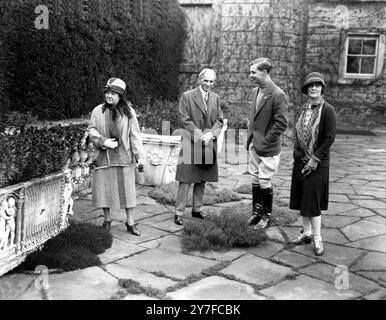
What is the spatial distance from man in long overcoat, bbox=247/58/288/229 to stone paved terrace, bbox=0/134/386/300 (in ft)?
1.01

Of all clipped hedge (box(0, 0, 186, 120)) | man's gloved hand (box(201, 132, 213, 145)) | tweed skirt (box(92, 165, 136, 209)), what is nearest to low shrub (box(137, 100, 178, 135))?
clipped hedge (box(0, 0, 186, 120))

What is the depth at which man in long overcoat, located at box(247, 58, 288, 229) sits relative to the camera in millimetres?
5336

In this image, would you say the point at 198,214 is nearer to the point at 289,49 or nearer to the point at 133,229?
the point at 133,229

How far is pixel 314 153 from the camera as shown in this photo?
4.73m

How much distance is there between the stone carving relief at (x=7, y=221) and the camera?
12.6 ft

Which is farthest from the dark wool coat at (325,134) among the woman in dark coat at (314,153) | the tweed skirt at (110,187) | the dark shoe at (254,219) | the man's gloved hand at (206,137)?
the tweed skirt at (110,187)

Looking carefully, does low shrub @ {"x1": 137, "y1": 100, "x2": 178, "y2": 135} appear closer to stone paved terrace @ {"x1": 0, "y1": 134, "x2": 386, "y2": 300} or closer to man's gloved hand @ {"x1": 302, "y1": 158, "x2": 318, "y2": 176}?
stone paved terrace @ {"x1": 0, "y1": 134, "x2": 386, "y2": 300}

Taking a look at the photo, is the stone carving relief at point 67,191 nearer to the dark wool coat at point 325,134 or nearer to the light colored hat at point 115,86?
the light colored hat at point 115,86

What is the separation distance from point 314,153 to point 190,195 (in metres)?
2.57

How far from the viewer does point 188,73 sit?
14320 millimetres

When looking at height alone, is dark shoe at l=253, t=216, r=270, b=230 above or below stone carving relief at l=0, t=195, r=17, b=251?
below

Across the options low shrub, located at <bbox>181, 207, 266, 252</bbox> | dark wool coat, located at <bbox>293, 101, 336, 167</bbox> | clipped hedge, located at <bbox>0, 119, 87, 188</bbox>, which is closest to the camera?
clipped hedge, located at <bbox>0, 119, 87, 188</bbox>

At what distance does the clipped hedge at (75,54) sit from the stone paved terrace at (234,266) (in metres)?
1.66

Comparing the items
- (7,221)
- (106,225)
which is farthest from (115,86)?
(7,221)
